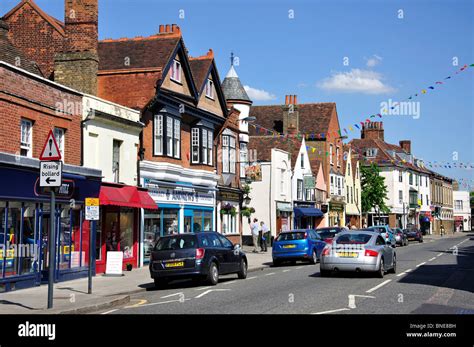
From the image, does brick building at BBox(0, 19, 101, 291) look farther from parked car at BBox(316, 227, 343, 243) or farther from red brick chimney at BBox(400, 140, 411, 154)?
red brick chimney at BBox(400, 140, 411, 154)

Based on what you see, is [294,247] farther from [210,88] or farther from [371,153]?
[371,153]

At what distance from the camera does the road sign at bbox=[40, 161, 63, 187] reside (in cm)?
1429

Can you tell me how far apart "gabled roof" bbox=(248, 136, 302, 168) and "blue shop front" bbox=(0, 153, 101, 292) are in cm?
2647

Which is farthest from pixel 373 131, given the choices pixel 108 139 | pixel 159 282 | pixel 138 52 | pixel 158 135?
pixel 159 282

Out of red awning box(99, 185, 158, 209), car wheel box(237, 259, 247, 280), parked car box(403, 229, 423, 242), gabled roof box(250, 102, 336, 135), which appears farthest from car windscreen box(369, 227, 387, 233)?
car wheel box(237, 259, 247, 280)

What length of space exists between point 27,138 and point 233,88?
80.5ft

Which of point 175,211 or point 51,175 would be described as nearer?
point 51,175

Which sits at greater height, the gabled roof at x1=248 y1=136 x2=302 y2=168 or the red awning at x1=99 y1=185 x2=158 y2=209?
the gabled roof at x1=248 y1=136 x2=302 y2=168

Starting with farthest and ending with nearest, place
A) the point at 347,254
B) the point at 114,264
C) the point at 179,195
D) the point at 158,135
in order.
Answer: the point at 179,195 < the point at 158,135 < the point at 114,264 < the point at 347,254

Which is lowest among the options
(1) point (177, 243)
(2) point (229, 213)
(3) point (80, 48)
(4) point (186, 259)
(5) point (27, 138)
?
(4) point (186, 259)

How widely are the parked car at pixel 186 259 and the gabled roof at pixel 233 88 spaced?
80.5 feet

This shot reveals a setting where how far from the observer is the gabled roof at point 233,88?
1737 inches

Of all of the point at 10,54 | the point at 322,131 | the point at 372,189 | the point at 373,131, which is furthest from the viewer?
the point at 373,131

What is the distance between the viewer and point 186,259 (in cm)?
1934
